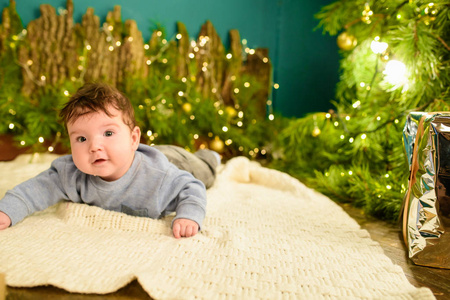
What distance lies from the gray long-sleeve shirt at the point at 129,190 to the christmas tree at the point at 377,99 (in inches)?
27.2

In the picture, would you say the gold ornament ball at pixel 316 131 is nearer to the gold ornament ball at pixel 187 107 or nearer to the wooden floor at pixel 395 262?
the wooden floor at pixel 395 262

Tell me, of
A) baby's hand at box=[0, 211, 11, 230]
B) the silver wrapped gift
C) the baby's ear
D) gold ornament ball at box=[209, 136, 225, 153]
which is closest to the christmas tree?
the silver wrapped gift

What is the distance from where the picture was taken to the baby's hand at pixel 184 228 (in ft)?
2.67

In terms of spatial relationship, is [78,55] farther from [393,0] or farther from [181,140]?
[393,0]

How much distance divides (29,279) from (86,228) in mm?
257

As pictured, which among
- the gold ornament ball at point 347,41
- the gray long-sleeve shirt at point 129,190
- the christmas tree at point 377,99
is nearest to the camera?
the gray long-sleeve shirt at point 129,190

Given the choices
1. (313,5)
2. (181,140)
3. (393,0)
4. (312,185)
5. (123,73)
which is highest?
(313,5)

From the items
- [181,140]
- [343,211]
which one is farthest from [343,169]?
[181,140]

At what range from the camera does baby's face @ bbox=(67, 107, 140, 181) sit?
80 cm

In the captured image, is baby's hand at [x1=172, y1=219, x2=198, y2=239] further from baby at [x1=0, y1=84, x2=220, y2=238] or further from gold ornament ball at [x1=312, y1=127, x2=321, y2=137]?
gold ornament ball at [x1=312, y1=127, x2=321, y2=137]

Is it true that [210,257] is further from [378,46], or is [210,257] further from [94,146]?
[378,46]

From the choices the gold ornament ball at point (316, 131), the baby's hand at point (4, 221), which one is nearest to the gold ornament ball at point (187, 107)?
the gold ornament ball at point (316, 131)

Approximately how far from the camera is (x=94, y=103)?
0.81 m

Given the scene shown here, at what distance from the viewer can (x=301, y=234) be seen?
0.92m
